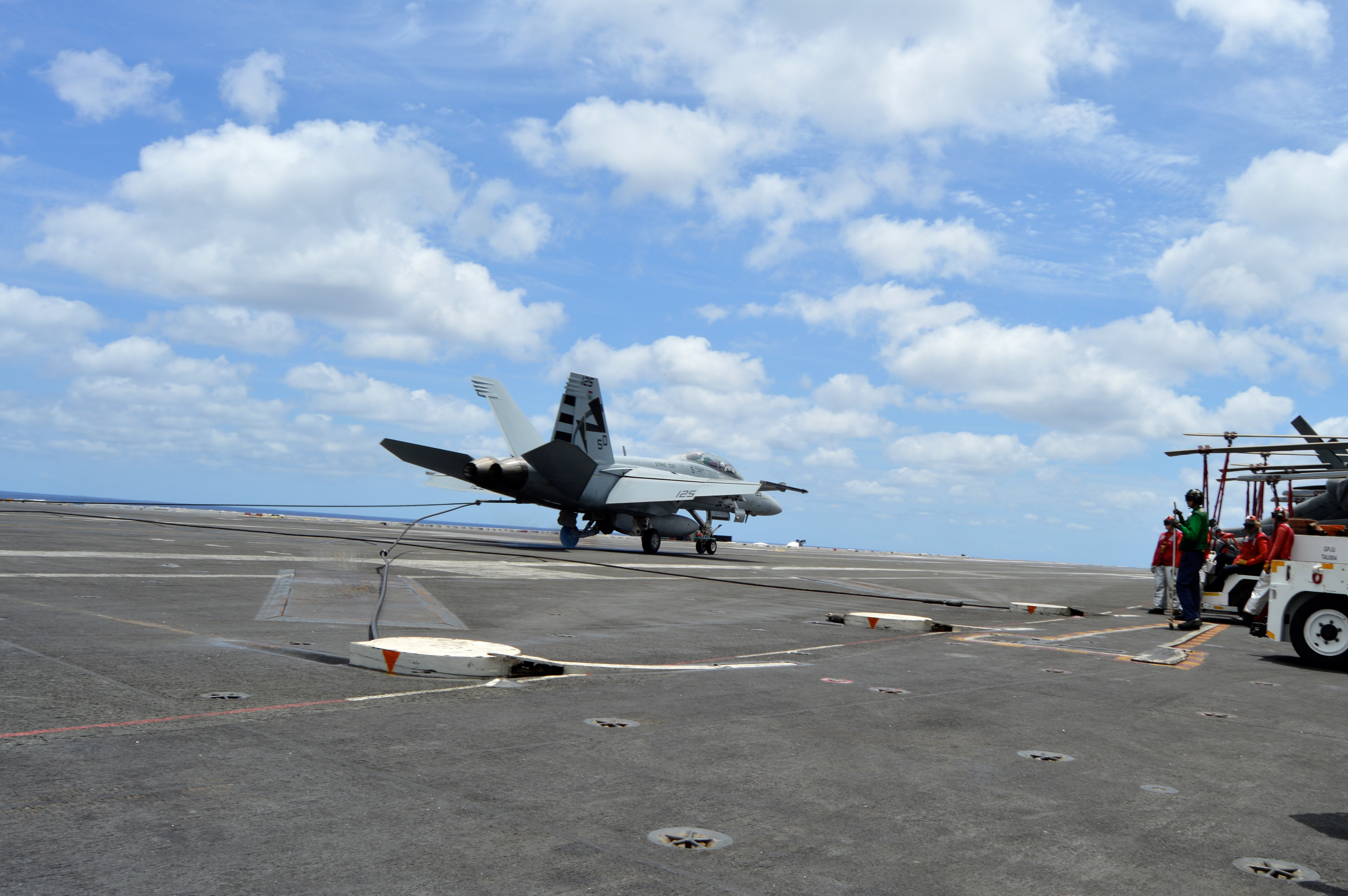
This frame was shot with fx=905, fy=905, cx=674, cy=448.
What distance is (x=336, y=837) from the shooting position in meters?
3.47

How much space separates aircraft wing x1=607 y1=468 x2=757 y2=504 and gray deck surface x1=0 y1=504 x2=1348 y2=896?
21.7m

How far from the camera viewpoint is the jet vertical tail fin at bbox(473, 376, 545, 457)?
1255 inches

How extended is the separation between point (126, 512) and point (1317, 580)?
179 feet

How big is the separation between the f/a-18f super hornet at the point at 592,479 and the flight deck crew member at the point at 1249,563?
17.4 metres

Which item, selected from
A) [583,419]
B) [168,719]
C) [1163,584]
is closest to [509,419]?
[583,419]

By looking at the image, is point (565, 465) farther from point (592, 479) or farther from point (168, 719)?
point (168, 719)

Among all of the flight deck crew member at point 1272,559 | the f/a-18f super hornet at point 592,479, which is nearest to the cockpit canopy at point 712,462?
the f/a-18f super hornet at point 592,479

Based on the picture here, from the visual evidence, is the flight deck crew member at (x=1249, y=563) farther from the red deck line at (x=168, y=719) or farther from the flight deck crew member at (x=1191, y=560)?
the red deck line at (x=168, y=719)

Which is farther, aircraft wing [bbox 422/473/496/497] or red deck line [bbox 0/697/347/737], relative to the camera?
aircraft wing [bbox 422/473/496/497]

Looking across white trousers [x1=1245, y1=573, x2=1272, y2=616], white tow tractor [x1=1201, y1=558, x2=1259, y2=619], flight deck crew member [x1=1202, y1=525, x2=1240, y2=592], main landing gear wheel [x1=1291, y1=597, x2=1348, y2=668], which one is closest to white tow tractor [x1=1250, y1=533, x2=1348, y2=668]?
main landing gear wheel [x1=1291, y1=597, x2=1348, y2=668]

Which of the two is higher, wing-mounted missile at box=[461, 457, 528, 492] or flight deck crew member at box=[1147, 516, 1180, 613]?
wing-mounted missile at box=[461, 457, 528, 492]

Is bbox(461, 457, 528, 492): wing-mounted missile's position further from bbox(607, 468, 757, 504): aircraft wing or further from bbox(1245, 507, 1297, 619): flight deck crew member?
bbox(1245, 507, 1297, 619): flight deck crew member

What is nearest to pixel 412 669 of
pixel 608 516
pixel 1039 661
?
pixel 1039 661

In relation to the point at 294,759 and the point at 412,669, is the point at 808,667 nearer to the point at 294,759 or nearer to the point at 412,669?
the point at 412,669
